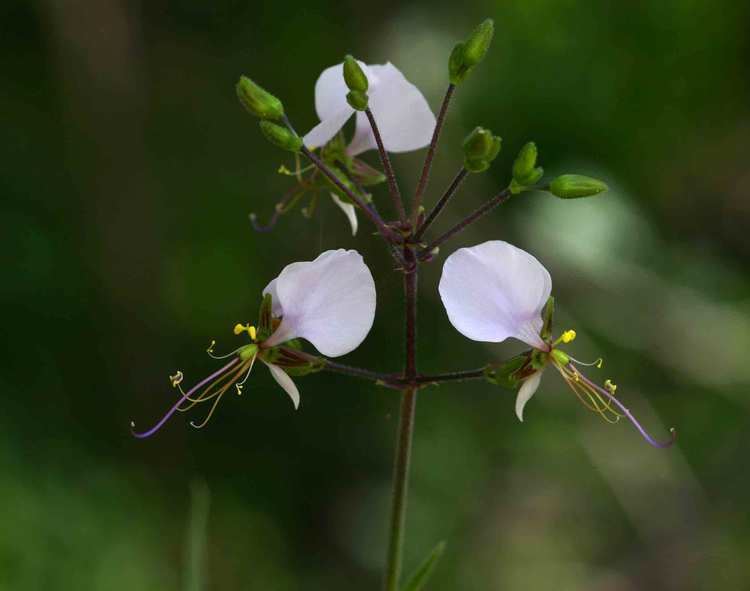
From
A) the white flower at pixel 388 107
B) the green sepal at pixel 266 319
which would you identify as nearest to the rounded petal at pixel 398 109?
the white flower at pixel 388 107

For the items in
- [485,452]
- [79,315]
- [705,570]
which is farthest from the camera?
[79,315]

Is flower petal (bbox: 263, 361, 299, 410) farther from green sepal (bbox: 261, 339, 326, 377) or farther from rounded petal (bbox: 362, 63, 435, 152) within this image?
rounded petal (bbox: 362, 63, 435, 152)

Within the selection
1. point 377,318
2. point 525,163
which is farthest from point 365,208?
point 377,318

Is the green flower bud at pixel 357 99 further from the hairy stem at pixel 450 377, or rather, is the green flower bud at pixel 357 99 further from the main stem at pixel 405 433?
the hairy stem at pixel 450 377

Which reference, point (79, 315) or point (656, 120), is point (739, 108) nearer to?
point (656, 120)

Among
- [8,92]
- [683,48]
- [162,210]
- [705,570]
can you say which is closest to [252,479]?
[162,210]
